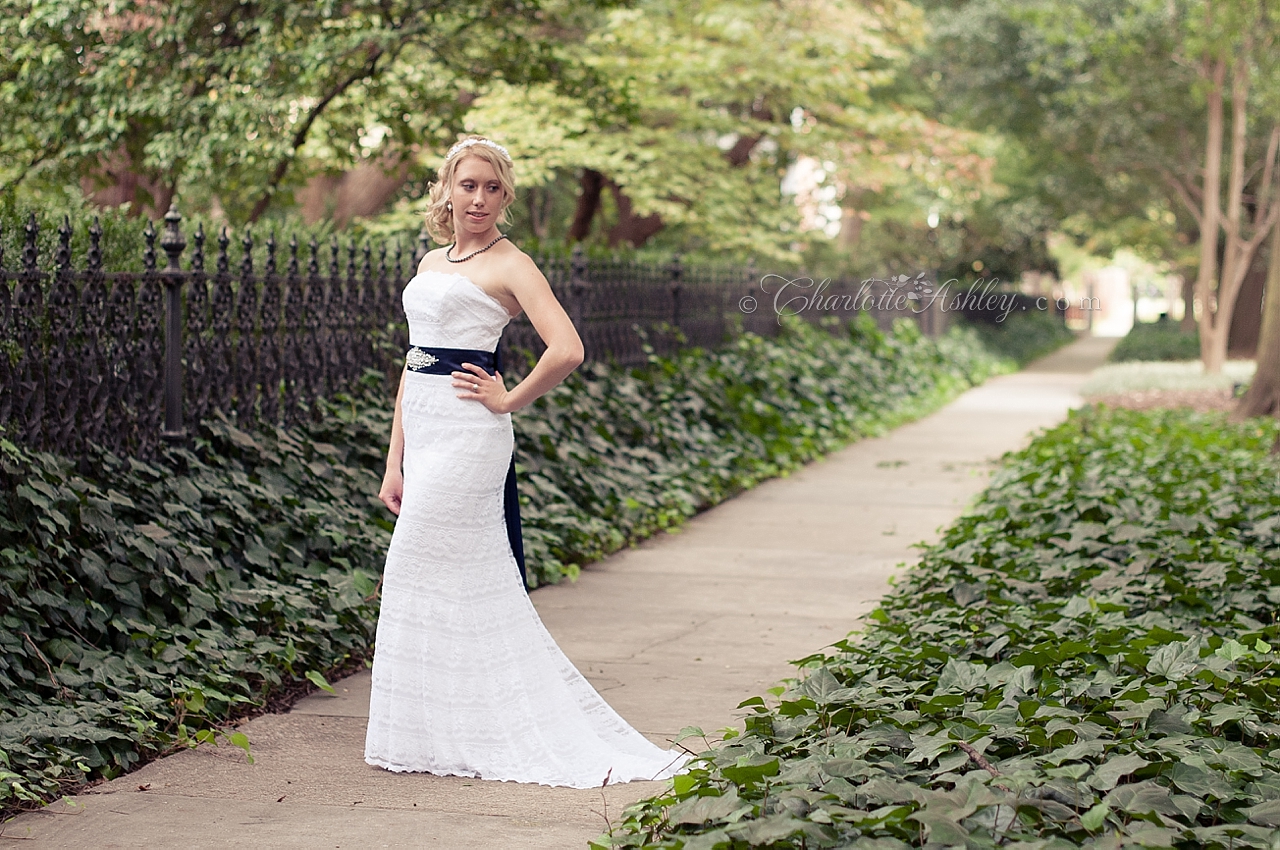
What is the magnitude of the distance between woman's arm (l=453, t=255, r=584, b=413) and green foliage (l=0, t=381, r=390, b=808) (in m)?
1.45

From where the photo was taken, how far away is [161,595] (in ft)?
19.3

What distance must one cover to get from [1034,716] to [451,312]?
226cm

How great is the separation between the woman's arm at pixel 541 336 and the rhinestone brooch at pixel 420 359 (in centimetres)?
12

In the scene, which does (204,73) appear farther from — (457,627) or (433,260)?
(457,627)

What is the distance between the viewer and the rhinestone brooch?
4.95 metres

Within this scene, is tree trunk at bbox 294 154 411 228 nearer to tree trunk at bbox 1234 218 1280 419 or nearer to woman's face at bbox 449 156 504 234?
tree trunk at bbox 1234 218 1280 419

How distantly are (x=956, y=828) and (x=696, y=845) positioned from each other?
2.02 feet

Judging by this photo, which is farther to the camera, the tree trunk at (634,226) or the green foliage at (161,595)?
the tree trunk at (634,226)

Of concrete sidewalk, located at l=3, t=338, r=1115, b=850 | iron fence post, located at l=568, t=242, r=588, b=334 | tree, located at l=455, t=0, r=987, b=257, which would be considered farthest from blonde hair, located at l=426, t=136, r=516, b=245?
tree, located at l=455, t=0, r=987, b=257

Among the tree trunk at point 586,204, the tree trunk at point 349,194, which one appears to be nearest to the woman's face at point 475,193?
the tree trunk at point 349,194

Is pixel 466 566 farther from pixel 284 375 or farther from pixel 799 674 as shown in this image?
pixel 284 375

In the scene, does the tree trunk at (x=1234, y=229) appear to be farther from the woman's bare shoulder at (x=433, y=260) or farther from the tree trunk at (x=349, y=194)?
the woman's bare shoulder at (x=433, y=260)

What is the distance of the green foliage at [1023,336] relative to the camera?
34938mm

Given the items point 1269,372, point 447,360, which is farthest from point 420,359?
point 1269,372
